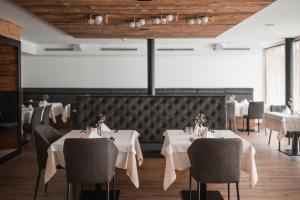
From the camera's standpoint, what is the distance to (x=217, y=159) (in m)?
3.06

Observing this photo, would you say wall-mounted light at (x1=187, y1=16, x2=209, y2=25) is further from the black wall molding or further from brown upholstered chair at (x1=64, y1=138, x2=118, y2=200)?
the black wall molding

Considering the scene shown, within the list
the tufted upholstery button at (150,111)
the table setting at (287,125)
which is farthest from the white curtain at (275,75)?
the tufted upholstery button at (150,111)

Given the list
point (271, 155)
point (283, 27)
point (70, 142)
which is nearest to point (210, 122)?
Answer: point (271, 155)

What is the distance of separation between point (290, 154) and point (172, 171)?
12.4ft

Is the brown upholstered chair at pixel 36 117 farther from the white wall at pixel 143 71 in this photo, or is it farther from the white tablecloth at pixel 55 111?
the white wall at pixel 143 71

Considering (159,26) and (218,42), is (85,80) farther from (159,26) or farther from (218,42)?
(159,26)

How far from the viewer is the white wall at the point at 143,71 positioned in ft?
37.0

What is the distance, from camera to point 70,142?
3049 mm

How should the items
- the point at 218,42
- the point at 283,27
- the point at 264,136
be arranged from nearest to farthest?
the point at 283,27 < the point at 264,136 < the point at 218,42

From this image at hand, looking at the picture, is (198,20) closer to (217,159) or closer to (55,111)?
(217,159)

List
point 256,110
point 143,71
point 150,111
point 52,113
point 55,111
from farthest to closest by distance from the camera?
point 143,71, point 55,111, point 52,113, point 256,110, point 150,111

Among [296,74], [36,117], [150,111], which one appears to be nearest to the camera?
[150,111]

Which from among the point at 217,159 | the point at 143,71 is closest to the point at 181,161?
the point at 217,159

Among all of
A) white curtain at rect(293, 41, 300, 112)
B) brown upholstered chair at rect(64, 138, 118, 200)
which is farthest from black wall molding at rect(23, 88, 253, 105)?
brown upholstered chair at rect(64, 138, 118, 200)
